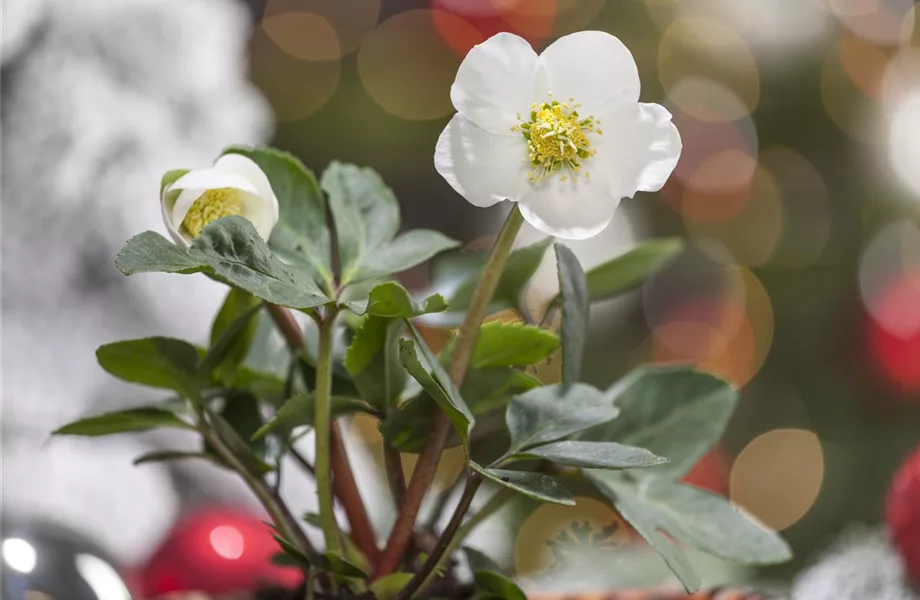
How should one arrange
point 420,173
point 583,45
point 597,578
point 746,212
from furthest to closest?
point 746,212, point 420,173, point 597,578, point 583,45

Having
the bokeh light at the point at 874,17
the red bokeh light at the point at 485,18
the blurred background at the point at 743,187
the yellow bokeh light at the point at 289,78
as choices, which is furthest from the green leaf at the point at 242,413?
the bokeh light at the point at 874,17

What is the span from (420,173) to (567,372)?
0.59m

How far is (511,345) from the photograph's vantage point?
32 cm

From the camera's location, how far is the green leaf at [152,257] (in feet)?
0.80

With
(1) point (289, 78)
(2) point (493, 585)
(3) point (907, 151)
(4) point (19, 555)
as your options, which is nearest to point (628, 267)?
(2) point (493, 585)

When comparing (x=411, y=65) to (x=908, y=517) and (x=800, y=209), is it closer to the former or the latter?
(x=800, y=209)

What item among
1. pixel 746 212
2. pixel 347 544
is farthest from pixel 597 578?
pixel 746 212

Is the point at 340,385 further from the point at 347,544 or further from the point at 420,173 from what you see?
the point at 420,173

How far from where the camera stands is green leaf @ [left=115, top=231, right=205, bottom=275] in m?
0.24

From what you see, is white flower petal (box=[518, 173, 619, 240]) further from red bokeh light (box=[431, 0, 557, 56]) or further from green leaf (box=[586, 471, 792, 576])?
red bokeh light (box=[431, 0, 557, 56])

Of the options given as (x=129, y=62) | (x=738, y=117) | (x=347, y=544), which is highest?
(x=738, y=117)

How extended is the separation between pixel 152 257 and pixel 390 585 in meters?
0.15

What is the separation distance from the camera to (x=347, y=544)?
1.10 ft

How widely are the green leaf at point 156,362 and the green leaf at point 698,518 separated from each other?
0.16 meters
